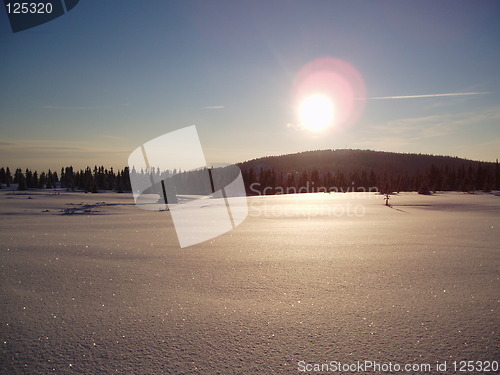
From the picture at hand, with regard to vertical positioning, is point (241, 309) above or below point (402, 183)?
below

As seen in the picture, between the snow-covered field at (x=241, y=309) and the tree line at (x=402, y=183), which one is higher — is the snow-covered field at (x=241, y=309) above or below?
below

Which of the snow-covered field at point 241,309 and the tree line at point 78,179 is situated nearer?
the snow-covered field at point 241,309

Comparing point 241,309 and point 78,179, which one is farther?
point 78,179

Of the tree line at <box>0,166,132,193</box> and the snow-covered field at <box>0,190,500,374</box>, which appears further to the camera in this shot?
the tree line at <box>0,166,132,193</box>

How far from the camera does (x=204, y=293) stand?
4477 mm

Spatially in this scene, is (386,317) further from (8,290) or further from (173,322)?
(8,290)

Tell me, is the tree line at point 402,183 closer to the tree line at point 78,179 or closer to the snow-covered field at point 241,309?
the tree line at point 78,179

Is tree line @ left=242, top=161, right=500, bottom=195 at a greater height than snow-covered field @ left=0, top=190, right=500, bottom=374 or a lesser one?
greater

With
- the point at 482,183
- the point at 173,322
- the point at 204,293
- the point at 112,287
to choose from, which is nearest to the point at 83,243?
the point at 112,287

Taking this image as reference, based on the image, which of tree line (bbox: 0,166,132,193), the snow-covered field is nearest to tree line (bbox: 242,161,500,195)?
tree line (bbox: 0,166,132,193)

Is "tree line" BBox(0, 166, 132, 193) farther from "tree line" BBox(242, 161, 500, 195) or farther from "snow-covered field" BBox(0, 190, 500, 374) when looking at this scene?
"snow-covered field" BBox(0, 190, 500, 374)

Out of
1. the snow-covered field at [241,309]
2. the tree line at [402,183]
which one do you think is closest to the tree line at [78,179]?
the tree line at [402,183]

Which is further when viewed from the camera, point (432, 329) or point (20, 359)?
point (432, 329)

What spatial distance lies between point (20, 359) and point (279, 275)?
3.95 meters
